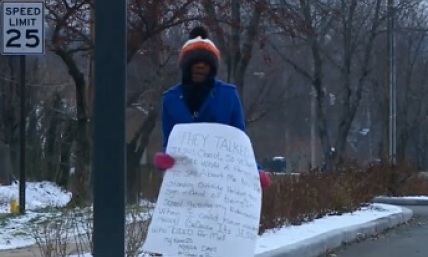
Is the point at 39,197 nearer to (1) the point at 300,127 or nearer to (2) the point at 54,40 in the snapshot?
(2) the point at 54,40

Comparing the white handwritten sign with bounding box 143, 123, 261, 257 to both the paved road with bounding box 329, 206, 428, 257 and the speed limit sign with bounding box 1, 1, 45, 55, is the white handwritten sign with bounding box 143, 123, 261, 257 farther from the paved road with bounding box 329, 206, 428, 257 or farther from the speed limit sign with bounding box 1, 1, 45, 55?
the speed limit sign with bounding box 1, 1, 45, 55

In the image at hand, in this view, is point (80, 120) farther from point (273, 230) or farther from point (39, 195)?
point (273, 230)

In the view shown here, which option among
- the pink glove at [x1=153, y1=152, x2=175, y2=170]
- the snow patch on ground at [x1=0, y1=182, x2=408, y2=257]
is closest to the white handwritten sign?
the pink glove at [x1=153, y1=152, x2=175, y2=170]

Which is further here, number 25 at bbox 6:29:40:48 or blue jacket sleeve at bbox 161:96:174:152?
number 25 at bbox 6:29:40:48

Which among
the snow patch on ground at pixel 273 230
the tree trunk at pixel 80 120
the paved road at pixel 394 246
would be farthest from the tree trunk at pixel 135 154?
the paved road at pixel 394 246

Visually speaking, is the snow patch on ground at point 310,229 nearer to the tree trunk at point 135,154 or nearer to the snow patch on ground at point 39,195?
the tree trunk at point 135,154

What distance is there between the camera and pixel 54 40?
1803 centimetres

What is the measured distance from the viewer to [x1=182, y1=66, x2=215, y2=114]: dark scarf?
6.35 meters

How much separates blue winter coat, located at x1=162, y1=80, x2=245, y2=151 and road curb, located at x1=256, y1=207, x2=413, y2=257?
4.49m

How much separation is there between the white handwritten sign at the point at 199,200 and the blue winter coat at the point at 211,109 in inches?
5.7

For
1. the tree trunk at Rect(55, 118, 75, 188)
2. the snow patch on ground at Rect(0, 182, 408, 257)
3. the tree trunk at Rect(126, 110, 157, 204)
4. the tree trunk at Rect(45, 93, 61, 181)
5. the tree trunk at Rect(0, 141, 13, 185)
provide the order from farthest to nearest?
the tree trunk at Rect(45, 93, 61, 181) → the tree trunk at Rect(0, 141, 13, 185) → the tree trunk at Rect(55, 118, 75, 188) → the tree trunk at Rect(126, 110, 157, 204) → the snow patch on ground at Rect(0, 182, 408, 257)

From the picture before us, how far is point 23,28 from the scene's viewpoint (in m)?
15.1

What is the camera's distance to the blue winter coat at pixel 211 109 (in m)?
6.32

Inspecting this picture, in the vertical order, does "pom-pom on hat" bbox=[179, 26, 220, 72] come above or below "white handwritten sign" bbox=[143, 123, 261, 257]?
above
